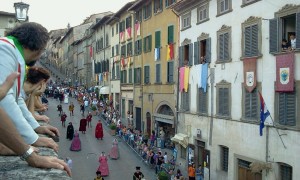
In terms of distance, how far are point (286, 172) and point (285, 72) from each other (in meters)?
3.76

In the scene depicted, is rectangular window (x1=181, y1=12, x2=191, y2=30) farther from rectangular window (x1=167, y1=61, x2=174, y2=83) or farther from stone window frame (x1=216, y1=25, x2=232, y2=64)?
stone window frame (x1=216, y1=25, x2=232, y2=64)

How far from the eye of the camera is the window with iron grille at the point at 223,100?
64.8ft

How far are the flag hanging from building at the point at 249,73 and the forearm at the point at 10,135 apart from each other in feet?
51.3

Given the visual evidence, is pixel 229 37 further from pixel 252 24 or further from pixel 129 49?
pixel 129 49

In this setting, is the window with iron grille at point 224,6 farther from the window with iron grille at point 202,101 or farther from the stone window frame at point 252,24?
the window with iron grille at point 202,101

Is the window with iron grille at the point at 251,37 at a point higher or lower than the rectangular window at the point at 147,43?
lower

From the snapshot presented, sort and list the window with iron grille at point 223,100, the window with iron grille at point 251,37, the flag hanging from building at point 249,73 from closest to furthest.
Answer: the window with iron grille at point 251,37, the flag hanging from building at point 249,73, the window with iron grille at point 223,100

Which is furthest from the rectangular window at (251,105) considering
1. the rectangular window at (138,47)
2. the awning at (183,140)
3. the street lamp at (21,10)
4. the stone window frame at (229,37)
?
the rectangular window at (138,47)

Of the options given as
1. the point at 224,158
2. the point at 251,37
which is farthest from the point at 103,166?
the point at 251,37

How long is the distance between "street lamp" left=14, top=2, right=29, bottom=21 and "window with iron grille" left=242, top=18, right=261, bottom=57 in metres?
9.98

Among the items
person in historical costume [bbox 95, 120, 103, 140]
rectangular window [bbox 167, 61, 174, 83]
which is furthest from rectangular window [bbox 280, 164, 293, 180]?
person in historical costume [bbox 95, 120, 103, 140]

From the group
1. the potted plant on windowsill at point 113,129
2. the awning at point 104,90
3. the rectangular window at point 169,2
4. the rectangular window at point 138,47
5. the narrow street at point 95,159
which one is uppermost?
the rectangular window at point 169,2

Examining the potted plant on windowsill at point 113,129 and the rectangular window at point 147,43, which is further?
the rectangular window at point 147,43

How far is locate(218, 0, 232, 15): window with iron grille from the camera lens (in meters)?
19.7
